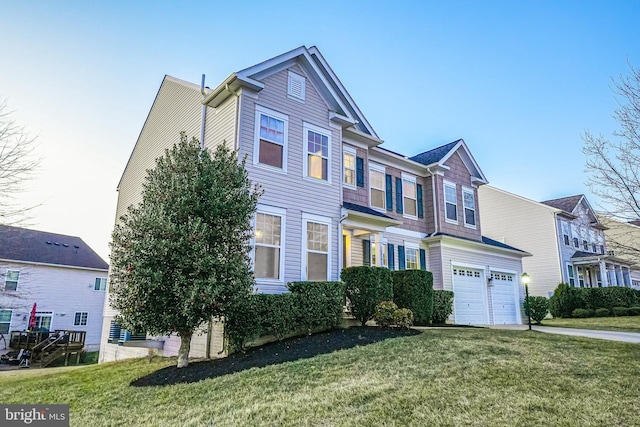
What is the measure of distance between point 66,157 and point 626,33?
740 inches

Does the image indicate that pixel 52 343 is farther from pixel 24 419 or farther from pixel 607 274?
pixel 607 274

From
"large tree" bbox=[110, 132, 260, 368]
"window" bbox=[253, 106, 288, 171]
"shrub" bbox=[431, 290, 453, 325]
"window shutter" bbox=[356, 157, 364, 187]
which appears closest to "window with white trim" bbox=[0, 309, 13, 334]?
"large tree" bbox=[110, 132, 260, 368]

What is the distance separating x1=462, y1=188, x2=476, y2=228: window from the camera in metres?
19.1

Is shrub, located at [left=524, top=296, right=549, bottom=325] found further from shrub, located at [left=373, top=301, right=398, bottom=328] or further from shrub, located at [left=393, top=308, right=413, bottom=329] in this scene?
shrub, located at [left=373, top=301, right=398, bottom=328]

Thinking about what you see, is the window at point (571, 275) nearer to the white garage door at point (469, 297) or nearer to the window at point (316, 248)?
the white garage door at point (469, 297)

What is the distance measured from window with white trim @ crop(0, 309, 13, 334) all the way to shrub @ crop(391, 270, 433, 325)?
2591 cm

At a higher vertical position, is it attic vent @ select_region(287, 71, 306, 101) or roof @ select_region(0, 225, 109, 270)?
attic vent @ select_region(287, 71, 306, 101)

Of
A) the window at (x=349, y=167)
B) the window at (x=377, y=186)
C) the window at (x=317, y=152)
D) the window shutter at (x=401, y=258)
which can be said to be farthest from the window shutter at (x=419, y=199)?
the window at (x=317, y=152)

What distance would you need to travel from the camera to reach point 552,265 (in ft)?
81.6

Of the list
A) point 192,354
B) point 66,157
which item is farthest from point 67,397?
point 66,157

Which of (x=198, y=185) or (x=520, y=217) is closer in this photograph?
(x=198, y=185)

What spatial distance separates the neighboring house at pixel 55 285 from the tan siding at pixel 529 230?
2862 centimetres

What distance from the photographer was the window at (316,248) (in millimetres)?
11906

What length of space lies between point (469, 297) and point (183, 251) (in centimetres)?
1388
